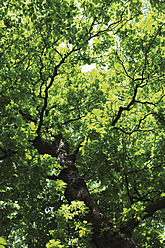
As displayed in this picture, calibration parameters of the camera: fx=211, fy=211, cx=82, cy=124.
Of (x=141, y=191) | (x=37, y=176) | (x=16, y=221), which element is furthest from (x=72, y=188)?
(x=141, y=191)

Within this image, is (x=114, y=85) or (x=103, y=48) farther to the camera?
(x=114, y=85)

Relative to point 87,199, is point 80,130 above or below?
above

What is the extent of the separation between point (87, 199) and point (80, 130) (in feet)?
19.3

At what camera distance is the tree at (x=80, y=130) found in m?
6.76

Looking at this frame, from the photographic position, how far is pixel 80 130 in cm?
1283

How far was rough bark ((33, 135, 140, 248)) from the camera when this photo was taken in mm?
6426

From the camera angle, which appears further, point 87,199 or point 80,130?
point 80,130

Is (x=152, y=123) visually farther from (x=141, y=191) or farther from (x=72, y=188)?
(x=72, y=188)

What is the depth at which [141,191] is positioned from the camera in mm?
10352

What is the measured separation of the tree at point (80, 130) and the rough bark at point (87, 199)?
0.11 ft

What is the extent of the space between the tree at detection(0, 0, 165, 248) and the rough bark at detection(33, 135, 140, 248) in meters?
0.03

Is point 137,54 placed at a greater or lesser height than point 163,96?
greater

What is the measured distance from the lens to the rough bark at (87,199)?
6.43 metres

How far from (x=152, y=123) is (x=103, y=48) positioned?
15.0 feet
